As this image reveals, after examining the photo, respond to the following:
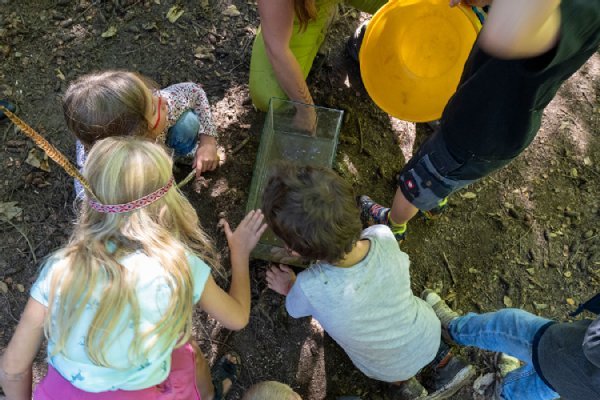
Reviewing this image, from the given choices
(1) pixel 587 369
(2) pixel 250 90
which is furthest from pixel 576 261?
(2) pixel 250 90

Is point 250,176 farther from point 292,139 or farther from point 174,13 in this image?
point 174,13

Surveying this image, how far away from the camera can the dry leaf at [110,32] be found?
2.25 meters

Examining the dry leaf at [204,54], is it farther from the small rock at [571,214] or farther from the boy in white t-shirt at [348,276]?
the small rock at [571,214]

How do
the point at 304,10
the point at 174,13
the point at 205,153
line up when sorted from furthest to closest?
the point at 174,13 < the point at 205,153 < the point at 304,10

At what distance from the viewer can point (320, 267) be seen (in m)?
1.47

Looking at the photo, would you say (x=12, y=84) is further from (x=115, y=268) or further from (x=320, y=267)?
(x=320, y=267)

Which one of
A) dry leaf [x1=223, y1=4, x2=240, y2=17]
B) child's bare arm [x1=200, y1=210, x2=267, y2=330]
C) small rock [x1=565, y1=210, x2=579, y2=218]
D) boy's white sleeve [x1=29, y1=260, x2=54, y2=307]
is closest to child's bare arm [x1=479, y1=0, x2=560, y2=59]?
child's bare arm [x1=200, y1=210, x2=267, y2=330]

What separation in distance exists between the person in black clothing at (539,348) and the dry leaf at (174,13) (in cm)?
177

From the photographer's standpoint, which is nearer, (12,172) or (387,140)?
(12,172)

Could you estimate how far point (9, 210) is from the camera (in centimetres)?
201

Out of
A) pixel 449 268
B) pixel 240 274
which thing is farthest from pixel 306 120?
pixel 449 268

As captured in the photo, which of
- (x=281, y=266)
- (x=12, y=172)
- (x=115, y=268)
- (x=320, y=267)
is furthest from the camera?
(x=12, y=172)

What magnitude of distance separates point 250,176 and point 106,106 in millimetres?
778

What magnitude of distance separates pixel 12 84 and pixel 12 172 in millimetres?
406
